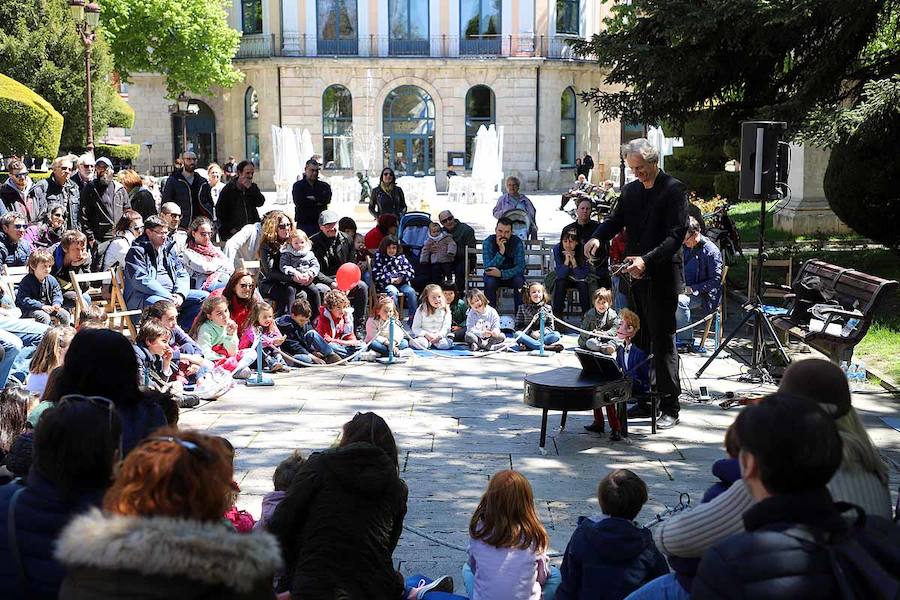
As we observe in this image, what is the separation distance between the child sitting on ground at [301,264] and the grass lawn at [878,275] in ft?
19.4

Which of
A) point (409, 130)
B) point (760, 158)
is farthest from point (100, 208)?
point (409, 130)

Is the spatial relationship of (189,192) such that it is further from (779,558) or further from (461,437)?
(779,558)

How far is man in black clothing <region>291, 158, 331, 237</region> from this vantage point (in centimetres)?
1541

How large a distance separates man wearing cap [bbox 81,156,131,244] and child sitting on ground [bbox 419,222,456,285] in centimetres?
397

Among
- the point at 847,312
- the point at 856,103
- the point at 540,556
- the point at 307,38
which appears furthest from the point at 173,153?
the point at 540,556

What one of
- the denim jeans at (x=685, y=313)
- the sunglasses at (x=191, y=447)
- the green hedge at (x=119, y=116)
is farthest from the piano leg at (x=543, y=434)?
the green hedge at (x=119, y=116)

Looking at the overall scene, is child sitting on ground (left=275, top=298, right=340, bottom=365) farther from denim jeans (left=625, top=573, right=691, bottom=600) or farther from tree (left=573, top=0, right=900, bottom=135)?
denim jeans (left=625, top=573, right=691, bottom=600)

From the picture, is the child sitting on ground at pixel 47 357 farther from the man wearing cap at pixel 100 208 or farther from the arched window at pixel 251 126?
the arched window at pixel 251 126

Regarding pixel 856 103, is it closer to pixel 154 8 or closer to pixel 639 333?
pixel 639 333

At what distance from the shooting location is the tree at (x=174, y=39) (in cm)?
4328

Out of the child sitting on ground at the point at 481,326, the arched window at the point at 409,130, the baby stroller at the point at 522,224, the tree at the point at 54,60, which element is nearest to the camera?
the child sitting on ground at the point at 481,326

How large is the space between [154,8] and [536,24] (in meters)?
15.4

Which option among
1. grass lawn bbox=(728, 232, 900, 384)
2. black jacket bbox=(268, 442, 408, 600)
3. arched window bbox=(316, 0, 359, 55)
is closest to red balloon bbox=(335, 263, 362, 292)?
grass lawn bbox=(728, 232, 900, 384)

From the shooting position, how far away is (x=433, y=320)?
12.9 meters
